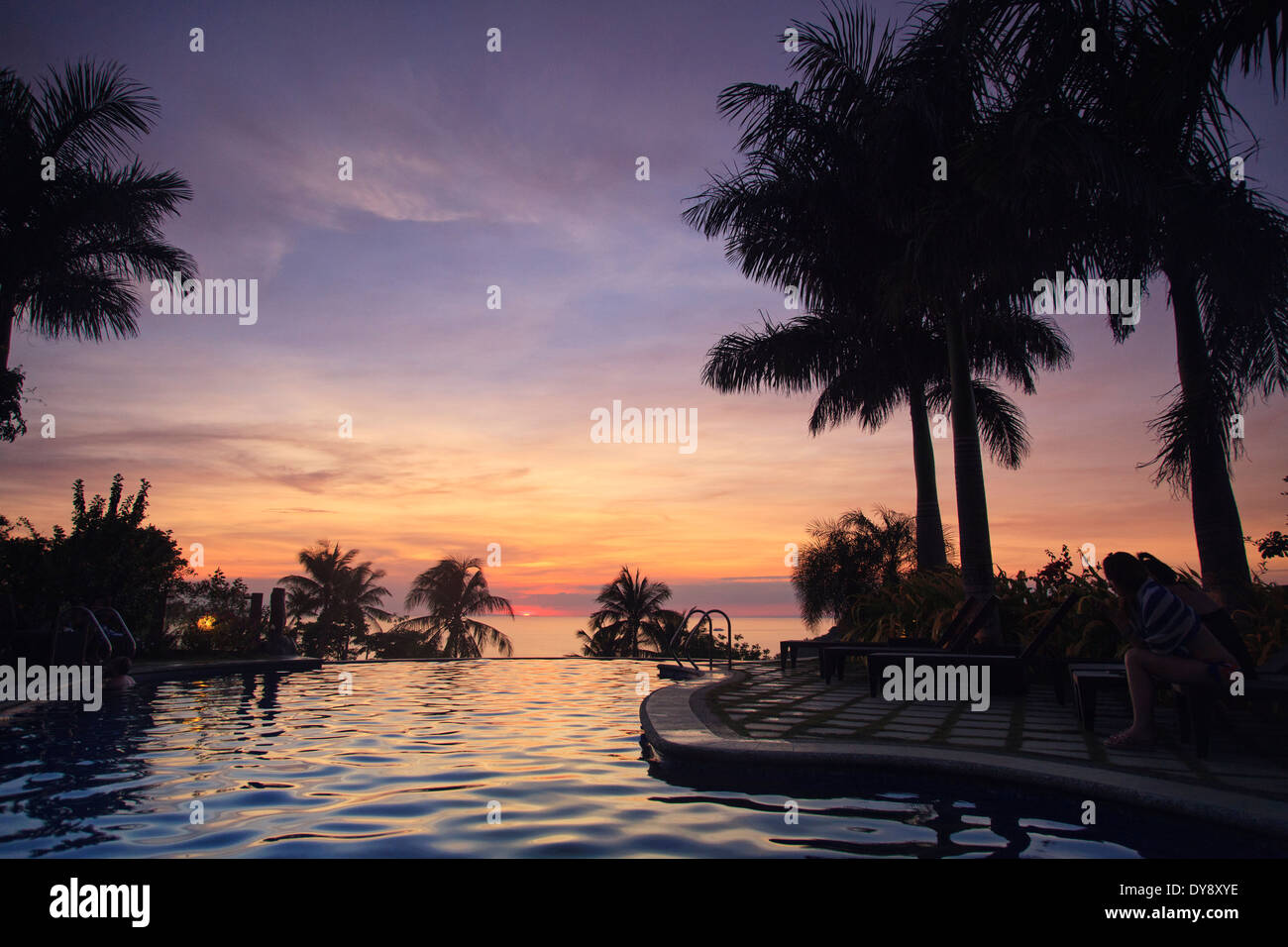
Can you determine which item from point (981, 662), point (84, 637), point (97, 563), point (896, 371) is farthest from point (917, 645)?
point (97, 563)

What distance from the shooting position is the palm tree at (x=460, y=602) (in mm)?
37500

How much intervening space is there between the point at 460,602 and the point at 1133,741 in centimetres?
3485

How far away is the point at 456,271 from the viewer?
20.1 m

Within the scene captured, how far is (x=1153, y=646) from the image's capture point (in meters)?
5.34

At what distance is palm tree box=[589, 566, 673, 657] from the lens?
33.6 meters

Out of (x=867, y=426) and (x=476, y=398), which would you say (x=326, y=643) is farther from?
(x=867, y=426)

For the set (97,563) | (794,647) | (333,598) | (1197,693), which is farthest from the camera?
(333,598)

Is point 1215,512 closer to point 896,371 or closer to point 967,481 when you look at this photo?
point 967,481

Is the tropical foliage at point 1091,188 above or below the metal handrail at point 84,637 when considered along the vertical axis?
above

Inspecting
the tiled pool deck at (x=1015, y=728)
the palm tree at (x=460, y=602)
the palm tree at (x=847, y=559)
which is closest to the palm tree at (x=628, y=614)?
the palm tree at (x=460, y=602)

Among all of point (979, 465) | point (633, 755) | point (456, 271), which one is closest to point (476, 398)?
point (456, 271)

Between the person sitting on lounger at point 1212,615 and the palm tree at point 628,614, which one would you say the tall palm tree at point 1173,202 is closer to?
the person sitting on lounger at point 1212,615

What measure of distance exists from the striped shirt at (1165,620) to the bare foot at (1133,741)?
0.63 meters

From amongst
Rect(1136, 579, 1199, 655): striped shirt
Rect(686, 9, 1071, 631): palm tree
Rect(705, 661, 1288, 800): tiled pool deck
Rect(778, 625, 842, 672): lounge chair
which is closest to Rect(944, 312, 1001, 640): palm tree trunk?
Rect(686, 9, 1071, 631): palm tree
